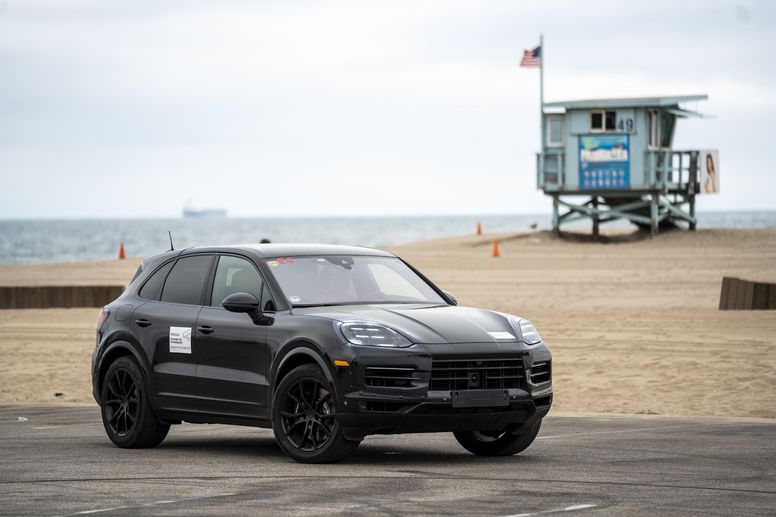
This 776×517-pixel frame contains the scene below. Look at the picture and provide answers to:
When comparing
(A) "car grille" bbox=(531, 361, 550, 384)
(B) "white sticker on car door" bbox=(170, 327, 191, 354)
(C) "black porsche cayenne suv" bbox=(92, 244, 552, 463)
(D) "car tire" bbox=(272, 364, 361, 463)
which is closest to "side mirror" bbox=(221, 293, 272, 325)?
(C) "black porsche cayenne suv" bbox=(92, 244, 552, 463)

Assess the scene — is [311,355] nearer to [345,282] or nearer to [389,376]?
[389,376]

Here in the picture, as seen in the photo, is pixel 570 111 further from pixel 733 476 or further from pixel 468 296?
pixel 733 476

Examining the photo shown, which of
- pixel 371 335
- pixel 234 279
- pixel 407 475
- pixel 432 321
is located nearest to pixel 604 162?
pixel 234 279

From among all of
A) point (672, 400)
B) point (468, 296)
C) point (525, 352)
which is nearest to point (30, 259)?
point (468, 296)

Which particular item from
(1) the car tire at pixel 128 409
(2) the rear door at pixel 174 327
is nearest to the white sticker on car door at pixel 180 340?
(2) the rear door at pixel 174 327

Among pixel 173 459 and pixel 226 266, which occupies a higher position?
pixel 226 266

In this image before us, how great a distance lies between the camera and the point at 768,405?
15.6m

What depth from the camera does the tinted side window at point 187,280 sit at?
11.7 m

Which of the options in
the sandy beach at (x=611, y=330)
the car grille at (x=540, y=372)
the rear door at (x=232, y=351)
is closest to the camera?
the car grille at (x=540, y=372)

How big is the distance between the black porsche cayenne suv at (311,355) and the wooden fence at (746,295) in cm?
1445

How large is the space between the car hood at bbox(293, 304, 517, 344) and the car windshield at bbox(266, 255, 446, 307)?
0.24m

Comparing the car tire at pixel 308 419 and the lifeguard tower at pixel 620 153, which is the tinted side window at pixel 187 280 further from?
the lifeguard tower at pixel 620 153

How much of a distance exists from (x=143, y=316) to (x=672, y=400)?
684cm

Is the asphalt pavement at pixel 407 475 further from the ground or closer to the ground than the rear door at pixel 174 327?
closer to the ground
